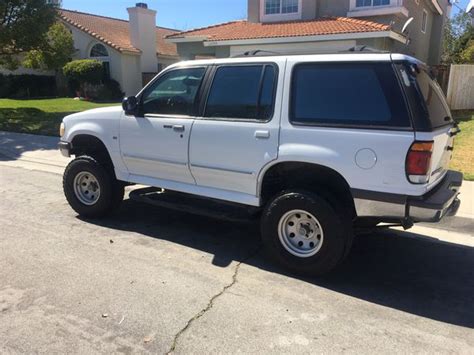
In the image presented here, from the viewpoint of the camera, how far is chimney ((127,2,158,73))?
1158 inches

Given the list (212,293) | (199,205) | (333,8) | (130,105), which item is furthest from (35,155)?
(333,8)

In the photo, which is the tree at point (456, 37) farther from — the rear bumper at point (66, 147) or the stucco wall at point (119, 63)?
the rear bumper at point (66, 147)

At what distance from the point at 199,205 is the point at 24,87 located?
92.3 ft

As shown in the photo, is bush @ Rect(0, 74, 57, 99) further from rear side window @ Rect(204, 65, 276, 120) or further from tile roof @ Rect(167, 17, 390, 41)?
rear side window @ Rect(204, 65, 276, 120)

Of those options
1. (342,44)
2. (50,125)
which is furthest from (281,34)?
(50,125)

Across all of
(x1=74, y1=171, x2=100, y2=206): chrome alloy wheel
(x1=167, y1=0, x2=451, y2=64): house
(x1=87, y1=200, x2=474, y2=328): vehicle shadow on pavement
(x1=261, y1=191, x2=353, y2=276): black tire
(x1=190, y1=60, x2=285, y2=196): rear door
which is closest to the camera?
(x1=87, y1=200, x2=474, y2=328): vehicle shadow on pavement

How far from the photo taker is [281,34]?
672 inches

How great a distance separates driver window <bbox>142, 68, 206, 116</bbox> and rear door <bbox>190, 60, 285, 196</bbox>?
240 mm

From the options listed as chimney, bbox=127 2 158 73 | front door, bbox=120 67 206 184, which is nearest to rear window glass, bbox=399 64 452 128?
front door, bbox=120 67 206 184

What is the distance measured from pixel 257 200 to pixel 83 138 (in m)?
2.63

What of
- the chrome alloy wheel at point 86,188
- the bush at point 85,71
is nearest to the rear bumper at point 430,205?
the chrome alloy wheel at point 86,188

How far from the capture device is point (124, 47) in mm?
28750

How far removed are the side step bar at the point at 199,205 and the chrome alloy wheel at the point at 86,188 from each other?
1.88ft

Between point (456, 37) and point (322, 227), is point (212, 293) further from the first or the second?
point (456, 37)
